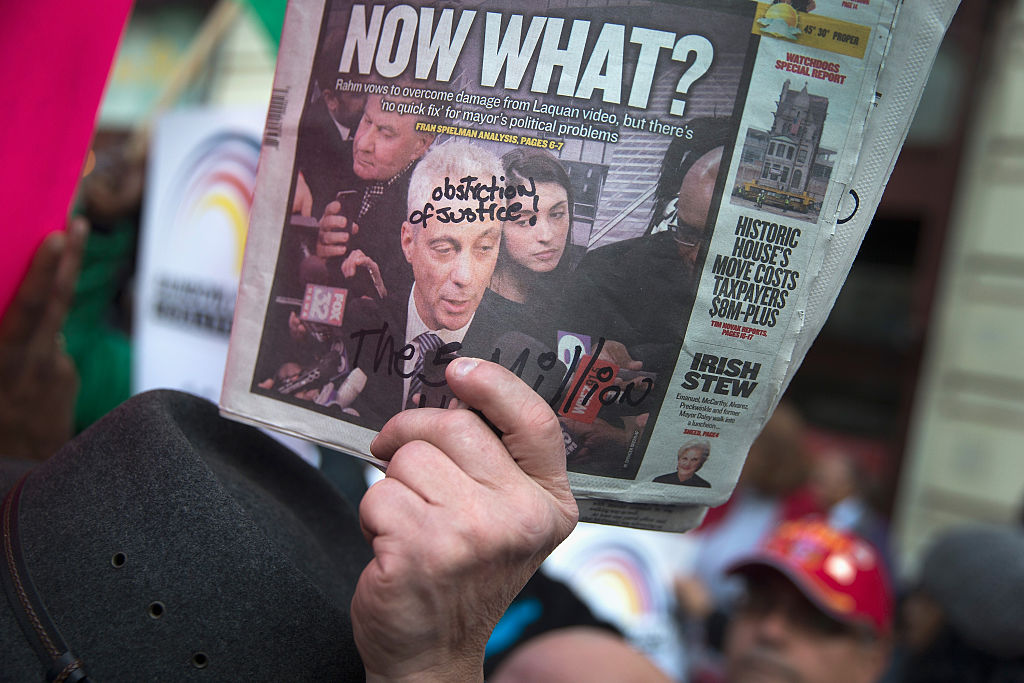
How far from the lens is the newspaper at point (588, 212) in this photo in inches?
24.5

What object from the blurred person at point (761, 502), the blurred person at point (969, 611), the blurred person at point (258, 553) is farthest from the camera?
the blurred person at point (761, 502)

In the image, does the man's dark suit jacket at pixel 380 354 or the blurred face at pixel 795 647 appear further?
the blurred face at pixel 795 647

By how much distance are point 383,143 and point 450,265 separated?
0.42 feet

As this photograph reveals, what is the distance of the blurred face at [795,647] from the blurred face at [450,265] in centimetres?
160

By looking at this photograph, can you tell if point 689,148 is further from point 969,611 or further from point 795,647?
point 969,611

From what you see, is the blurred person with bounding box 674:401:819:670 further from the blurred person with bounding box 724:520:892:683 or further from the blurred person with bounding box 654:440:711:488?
the blurred person with bounding box 654:440:711:488

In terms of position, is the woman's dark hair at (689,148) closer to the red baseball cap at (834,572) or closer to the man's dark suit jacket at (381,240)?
the man's dark suit jacket at (381,240)

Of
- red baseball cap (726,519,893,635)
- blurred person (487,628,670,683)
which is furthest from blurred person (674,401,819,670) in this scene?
blurred person (487,628,670,683)

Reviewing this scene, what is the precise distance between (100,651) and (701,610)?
96.6 inches

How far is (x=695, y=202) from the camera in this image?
2.08 feet

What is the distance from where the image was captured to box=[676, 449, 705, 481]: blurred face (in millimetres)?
690

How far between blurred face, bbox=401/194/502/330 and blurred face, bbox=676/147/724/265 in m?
0.15

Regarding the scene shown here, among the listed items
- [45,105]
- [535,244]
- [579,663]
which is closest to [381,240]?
[535,244]

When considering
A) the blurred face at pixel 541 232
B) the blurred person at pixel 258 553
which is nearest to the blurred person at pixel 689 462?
the blurred person at pixel 258 553
